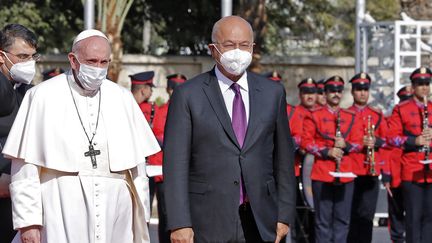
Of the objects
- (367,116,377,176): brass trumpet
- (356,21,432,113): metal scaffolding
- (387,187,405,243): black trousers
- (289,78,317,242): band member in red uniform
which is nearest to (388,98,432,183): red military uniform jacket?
(367,116,377,176): brass trumpet

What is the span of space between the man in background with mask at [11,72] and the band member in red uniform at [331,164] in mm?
5647

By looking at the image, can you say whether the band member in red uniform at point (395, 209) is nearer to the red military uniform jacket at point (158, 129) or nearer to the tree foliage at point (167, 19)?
the red military uniform jacket at point (158, 129)

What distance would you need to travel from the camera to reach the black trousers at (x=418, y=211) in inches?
484

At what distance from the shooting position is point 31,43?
26.3 feet

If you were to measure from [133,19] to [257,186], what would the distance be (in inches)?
692

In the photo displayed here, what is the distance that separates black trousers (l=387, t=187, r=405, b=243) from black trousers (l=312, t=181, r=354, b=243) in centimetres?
A: 74

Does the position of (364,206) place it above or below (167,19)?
below

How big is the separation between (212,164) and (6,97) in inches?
54.1

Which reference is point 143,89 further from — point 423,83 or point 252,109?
point 252,109

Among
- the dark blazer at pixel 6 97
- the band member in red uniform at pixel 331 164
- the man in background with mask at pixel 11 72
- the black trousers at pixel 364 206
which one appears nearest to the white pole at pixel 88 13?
the band member in red uniform at pixel 331 164

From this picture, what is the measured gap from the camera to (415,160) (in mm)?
12297

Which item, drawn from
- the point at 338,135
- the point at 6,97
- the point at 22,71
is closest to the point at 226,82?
the point at 6,97

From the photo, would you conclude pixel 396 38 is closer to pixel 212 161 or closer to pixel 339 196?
pixel 339 196

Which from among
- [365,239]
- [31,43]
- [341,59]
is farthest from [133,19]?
[31,43]
